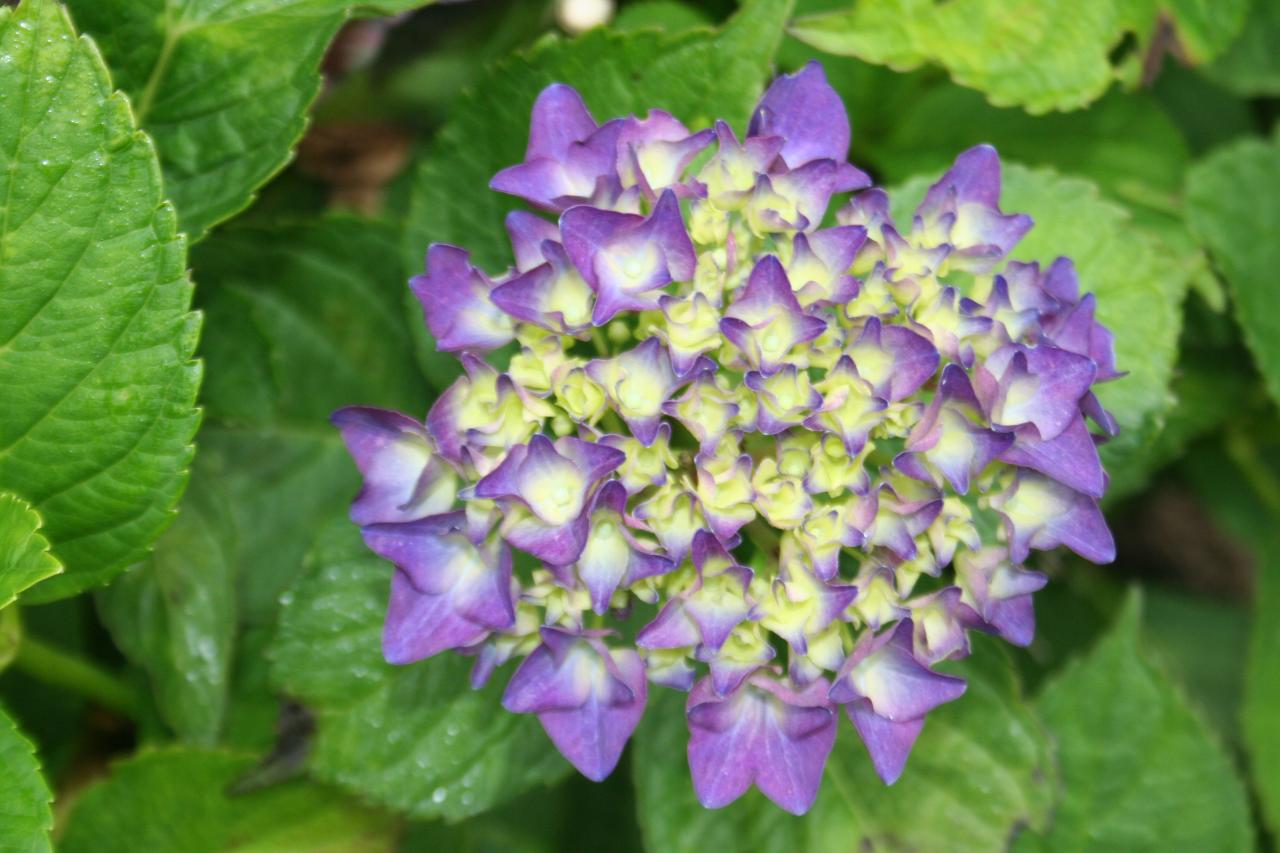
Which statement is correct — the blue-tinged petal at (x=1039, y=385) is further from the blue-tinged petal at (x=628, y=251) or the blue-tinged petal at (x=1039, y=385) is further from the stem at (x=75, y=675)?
the stem at (x=75, y=675)

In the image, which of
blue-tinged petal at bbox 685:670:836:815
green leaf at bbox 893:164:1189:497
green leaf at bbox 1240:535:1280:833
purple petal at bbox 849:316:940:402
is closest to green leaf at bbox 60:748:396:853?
blue-tinged petal at bbox 685:670:836:815

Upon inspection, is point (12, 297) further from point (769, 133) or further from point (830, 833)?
point (830, 833)

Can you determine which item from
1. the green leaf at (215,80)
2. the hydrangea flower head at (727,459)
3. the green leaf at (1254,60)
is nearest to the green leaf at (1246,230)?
the green leaf at (1254,60)

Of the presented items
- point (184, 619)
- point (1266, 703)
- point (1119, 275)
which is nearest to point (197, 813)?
point (184, 619)

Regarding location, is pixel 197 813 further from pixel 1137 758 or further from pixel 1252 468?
pixel 1252 468

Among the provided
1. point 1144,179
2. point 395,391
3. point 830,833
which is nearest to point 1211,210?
point 1144,179

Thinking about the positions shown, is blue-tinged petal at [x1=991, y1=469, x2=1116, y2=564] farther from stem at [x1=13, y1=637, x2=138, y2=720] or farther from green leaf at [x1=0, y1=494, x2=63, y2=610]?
stem at [x1=13, y1=637, x2=138, y2=720]
